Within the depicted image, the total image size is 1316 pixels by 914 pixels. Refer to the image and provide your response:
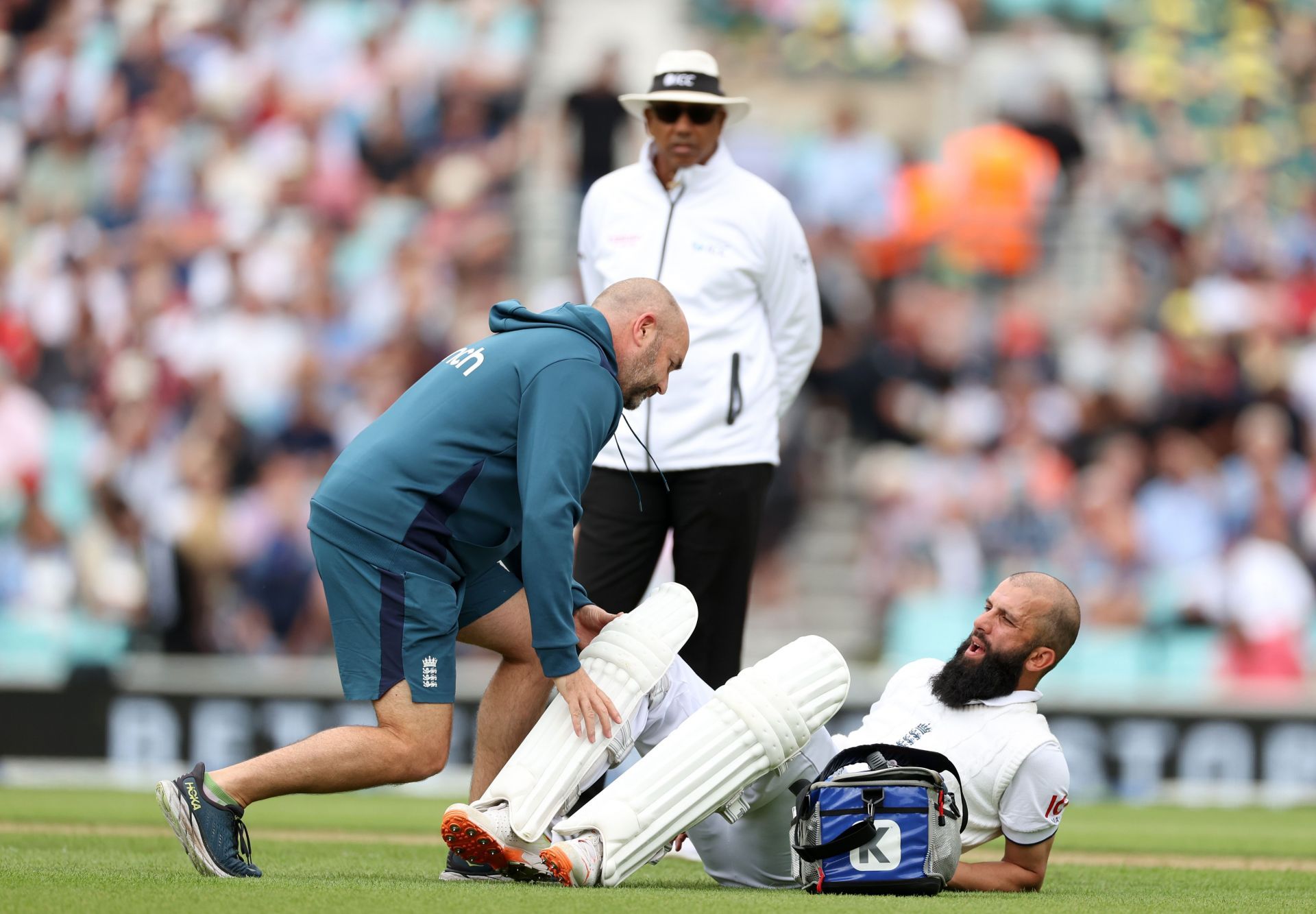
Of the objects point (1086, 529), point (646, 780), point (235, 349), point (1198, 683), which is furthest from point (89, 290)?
point (646, 780)

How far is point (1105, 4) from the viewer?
1748 cm

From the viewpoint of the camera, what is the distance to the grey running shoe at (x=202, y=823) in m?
4.98

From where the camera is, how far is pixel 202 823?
5.00m

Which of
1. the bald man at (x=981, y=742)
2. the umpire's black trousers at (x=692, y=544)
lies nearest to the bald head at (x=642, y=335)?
the bald man at (x=981, y=742)

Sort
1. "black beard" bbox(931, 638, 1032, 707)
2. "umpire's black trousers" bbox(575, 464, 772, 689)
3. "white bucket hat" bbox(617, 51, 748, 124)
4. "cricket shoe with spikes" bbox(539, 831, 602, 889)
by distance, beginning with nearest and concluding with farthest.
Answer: "cricket shoe with spikes" bbox(539, 831, 602, 889), "black beard" bbox(931, 638, 1032, 707), "umpire's black trousers" bbox(575, 464, 772, 689), "white bucket hat" bbox(617, 51, 748, 124)

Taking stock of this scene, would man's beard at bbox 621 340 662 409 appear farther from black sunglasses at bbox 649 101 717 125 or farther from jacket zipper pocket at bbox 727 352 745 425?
black sunglasses at bbox 649 101 717 125

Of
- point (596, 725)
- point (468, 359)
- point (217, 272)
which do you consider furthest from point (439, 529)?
point (217, 272)

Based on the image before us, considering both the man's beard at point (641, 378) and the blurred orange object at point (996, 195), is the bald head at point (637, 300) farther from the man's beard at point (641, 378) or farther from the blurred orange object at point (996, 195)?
the blurred orange object at point (996, 195)

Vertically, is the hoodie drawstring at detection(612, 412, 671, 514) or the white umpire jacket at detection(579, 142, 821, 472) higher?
the white umpire jacket at detection(579, 142, 821, 472)

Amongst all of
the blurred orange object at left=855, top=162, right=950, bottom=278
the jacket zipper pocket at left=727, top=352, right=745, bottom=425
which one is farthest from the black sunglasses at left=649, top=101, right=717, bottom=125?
the blurred orange object at left=855, top=162, right=950, bottom=278

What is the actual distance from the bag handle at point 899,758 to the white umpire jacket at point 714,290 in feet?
5.90

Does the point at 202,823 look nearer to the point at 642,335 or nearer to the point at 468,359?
the point at 468,359

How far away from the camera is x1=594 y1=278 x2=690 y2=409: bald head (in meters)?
5.28

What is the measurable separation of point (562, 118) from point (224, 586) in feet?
16.6
